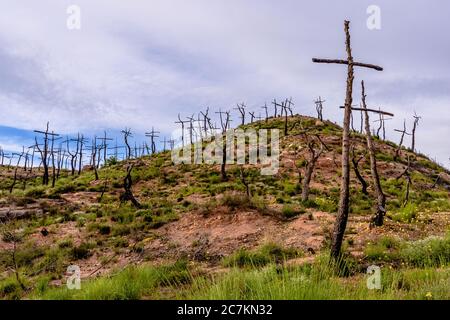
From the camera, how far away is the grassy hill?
7372 mm

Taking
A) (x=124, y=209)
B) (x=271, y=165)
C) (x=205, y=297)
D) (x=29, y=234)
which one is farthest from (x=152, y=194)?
(x=205, y=297)

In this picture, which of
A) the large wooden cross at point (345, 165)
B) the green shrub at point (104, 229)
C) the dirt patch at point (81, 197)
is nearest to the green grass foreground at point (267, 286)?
the large wooden cross at point (345, 165)

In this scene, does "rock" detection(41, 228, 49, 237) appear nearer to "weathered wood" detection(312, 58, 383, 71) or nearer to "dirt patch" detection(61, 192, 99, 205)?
"dirt patch" detection(61, 192, 99, 205)

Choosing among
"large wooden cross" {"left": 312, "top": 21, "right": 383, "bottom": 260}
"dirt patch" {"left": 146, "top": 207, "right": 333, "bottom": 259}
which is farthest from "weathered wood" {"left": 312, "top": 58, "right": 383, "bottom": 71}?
"dirt patch" {"left": 146, "top": 207, "right": 333, "bottom": 259}

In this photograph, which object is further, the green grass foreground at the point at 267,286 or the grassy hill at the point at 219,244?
the grassy hill at the point at 219,244

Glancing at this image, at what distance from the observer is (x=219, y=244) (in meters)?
16.4

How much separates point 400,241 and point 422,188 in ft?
80.0

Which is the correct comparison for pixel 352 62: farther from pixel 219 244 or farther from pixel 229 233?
pixel 229 233

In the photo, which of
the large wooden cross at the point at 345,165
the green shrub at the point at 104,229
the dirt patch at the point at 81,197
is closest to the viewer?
the large wooden cross at the point at 345,165

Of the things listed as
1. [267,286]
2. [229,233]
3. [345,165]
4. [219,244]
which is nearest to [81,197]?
[229,233]

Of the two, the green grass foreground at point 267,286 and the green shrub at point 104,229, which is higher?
the green grass foreground at point 267,286

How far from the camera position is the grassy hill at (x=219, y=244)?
7372 mm

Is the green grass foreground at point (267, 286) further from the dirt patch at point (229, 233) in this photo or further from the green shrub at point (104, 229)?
the green shrub at point (104, 229)

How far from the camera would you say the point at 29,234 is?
20.9 meters
